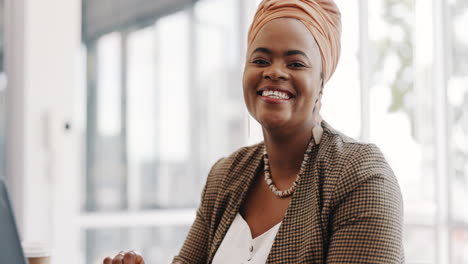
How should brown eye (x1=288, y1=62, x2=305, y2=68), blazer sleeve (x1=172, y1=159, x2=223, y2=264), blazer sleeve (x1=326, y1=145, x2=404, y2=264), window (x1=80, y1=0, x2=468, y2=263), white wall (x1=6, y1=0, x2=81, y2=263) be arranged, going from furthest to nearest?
window (x1=80, y1=0, x2=468, y2=263)
white wall (x1=6, y1=0, x2=81, y2=263)
blazer sleeve (x1=172, y1=159, x2=223, y2=264)
brown eye (x1=288, y1=62, x2=305, y2=68)
blazer sleeve (x1=326, y1=145, x2=404, y2=264)

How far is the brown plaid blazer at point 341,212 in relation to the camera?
1.09 m

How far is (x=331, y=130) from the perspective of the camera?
1.34 m

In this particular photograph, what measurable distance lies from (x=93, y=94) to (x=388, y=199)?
195 centimetres

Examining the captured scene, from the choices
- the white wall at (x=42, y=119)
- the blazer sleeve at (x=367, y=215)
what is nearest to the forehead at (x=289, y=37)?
the blazer sleeve at (x=367, y=215)

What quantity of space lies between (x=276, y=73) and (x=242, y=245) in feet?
1.26

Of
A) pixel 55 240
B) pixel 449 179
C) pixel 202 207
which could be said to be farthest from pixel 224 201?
pixel 449 179

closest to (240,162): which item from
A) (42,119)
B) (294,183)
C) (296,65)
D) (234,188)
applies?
(234,188)

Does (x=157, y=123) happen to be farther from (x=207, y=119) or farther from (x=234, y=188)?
(x=234, y=188)

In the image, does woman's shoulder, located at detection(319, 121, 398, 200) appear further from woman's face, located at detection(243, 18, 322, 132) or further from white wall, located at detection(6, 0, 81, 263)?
white wall, located at detection(6, 0, 81, 263)

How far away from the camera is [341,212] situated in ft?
Result: 3.77

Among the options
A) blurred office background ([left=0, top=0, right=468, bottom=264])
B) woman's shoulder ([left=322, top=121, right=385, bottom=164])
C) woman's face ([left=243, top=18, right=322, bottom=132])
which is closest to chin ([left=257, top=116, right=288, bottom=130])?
woman's face ([left=243, top=18, right=322, bottom=132])

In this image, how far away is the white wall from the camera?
2547 mm

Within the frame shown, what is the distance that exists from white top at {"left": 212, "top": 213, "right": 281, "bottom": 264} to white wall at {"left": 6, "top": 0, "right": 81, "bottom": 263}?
1.44 meters

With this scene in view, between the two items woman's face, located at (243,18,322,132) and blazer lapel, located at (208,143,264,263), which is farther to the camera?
blazer lapel, located at (208,143,264,263)
